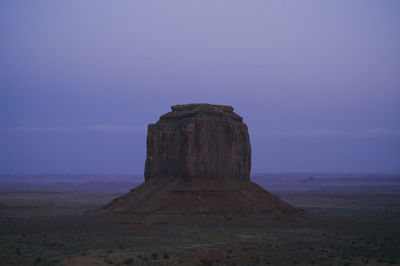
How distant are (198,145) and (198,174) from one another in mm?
2919

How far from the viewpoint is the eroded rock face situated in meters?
50.7

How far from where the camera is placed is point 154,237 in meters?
38.0

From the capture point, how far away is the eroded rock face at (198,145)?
50656 millimetres

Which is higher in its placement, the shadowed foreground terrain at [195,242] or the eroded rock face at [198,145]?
the eroded rock face at [198,145]

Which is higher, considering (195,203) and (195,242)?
(195,203)

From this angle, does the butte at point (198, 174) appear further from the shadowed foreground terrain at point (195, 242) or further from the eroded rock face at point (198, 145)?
the shadowed foreground terrain at point (195, 242)

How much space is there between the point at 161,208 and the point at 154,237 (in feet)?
29.8

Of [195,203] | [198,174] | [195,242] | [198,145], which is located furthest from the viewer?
[198,145]

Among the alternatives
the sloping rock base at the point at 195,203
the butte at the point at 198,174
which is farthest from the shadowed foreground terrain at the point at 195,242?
the butte at the point at 198,174

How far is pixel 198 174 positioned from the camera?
5041 cm

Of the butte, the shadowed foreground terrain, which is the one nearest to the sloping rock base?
the butte

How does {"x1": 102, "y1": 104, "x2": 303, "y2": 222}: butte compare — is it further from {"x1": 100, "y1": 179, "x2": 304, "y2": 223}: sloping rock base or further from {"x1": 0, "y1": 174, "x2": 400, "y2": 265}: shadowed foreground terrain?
{"x1": 0, "y1": 174, "x2": 400, "y2": 265}: shadowed foreground terrain

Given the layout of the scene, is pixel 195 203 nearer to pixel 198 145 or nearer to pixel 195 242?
pixel 198 145

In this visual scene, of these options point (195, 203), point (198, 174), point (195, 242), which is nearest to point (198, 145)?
point (198, 174)
